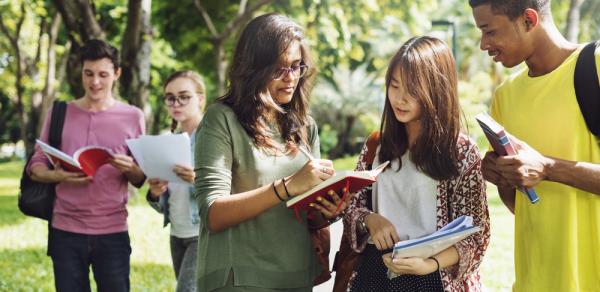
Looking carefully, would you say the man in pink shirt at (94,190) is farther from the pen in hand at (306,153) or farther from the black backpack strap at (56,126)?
the pen in hand at (306,153)

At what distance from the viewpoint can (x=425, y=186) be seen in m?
2.95

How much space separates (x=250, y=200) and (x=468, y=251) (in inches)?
33.8

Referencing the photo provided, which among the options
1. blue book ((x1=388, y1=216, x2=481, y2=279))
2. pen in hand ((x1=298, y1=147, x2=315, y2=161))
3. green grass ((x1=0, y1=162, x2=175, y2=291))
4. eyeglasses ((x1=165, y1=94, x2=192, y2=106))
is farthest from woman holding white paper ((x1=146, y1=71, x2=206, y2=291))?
green grass ((x1=0, y1=162, x2=175, y2=291))


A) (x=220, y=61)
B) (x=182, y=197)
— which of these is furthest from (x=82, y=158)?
(x=220, y=61)

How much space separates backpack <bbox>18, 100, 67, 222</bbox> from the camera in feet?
14.8

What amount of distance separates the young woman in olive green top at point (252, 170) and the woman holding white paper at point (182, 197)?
6.39 ft

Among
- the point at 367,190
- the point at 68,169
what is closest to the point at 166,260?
the point at 68,169

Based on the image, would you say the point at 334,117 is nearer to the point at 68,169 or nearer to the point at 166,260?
the point at 166,260

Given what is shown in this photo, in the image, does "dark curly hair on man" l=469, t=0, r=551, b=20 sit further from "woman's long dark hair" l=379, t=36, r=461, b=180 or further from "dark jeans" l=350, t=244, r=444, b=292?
"dark jeans" l=350, t=244, r=444, b=292

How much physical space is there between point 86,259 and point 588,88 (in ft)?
10.1

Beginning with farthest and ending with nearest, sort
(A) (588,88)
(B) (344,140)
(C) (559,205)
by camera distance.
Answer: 1. (B) (344,140)
2. (C) (559,205)
3. (A) (588,88)

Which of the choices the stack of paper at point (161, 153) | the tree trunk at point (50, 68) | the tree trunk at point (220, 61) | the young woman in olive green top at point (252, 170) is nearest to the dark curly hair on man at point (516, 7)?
the young woman in olive green top at point (252, 170)

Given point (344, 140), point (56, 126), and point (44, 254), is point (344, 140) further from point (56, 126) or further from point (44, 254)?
point (56, 126)

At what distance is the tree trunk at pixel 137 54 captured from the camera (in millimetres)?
9992
